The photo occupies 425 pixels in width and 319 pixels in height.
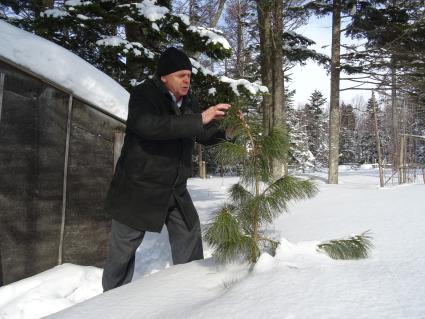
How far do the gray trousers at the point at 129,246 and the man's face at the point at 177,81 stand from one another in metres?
0.80

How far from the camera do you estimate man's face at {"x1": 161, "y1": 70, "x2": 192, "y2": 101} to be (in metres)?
2.34

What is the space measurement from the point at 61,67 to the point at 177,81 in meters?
1.69

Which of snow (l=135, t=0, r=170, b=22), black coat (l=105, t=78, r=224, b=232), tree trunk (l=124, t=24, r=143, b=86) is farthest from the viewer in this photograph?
tree trunk (l=124, t=24, r=143, b=86)

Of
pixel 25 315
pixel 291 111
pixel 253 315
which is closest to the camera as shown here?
pixel 253 315

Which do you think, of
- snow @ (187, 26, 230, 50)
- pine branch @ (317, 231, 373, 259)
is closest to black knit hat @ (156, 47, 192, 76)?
pine branch @ (317, 231, 373, 259)

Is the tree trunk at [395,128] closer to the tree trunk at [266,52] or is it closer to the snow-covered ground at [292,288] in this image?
the tree trunk at [266,52]

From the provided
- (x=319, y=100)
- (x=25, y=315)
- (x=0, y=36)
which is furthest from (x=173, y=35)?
(x=319, y=100)

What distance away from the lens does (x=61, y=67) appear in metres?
3.48

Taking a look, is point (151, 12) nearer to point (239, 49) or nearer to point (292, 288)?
point (292, 288)

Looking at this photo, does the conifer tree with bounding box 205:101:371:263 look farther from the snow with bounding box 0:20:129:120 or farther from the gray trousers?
the snow with bounding box 0:20:129:120

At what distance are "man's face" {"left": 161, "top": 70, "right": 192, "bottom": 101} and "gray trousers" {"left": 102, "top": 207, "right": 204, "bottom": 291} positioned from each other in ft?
2.61

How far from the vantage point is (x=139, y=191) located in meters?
2.34

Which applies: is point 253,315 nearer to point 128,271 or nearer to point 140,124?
point 140,124

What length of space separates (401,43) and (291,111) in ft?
58.4
